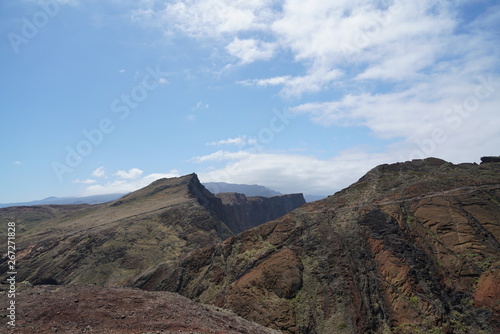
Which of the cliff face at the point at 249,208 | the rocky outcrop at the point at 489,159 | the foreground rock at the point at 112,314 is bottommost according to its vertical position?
the foreground rock at the point at 112,314

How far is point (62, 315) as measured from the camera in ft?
53.0

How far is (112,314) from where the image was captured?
17.2 meters

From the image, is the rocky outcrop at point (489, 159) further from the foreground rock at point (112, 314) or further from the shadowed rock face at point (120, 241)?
the shadowed rock face at point (120, 241)

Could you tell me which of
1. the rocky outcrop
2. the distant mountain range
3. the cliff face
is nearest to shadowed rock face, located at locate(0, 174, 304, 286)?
the distant mountain range

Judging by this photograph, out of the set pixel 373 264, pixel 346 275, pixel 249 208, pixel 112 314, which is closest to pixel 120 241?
pixel 112 314

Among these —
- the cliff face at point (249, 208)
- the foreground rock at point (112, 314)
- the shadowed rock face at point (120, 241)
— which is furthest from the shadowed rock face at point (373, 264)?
the cliff face at point (249, 208)

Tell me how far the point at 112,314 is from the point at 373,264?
20508 millimetres

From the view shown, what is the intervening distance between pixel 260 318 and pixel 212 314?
14.8 feet

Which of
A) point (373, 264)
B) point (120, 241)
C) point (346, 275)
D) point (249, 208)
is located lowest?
point (346, 275)

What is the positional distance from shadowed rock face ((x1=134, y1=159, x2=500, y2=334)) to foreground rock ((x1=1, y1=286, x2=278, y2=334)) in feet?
15.0

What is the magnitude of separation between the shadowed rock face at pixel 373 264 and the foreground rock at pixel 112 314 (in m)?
4.58

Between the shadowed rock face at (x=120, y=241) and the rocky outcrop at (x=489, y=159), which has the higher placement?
the rocky outcrop at (x=489, y=159)

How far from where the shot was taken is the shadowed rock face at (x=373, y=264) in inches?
813

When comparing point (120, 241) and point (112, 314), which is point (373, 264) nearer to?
point (112, 314)
